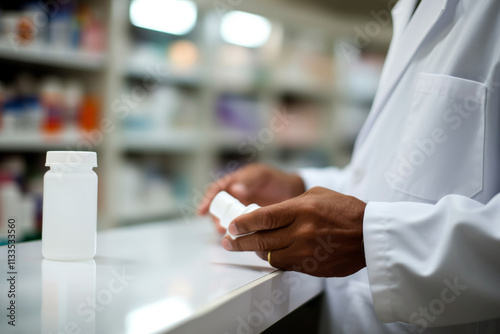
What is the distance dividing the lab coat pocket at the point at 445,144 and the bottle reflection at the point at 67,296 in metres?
0.57

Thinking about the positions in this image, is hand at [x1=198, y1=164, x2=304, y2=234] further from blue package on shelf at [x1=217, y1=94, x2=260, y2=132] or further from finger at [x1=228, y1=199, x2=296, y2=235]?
blue package on shelf at [x1=217, y1=94, x2=260, y2=132]

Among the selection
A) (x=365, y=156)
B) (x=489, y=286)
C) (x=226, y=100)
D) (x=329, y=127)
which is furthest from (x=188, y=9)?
(x=489, y=286)

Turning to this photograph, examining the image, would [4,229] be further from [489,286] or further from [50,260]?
[489,286]

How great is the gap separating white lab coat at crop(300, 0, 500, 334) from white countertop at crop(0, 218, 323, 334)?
0.46 feet

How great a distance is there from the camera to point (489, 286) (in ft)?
2.09

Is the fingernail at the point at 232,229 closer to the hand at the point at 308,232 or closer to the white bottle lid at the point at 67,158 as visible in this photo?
the hand at the point at 308,232

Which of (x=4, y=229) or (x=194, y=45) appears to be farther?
(x=194, y=45)

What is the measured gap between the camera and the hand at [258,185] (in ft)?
3.51

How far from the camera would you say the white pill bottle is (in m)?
0.65

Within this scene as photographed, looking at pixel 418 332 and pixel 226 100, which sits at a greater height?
pixel 226 100

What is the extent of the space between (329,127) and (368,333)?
304 centimetres

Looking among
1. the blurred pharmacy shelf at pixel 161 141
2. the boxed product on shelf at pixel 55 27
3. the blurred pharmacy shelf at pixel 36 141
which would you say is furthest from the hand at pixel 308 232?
the blurred pharmacy shelf at pixel 161 141

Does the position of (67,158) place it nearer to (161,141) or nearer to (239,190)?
(239,190)

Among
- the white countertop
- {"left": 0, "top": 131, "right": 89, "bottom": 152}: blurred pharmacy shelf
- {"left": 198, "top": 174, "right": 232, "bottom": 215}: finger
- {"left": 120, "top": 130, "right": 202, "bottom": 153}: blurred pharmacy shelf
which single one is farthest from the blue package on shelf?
the white countertop
